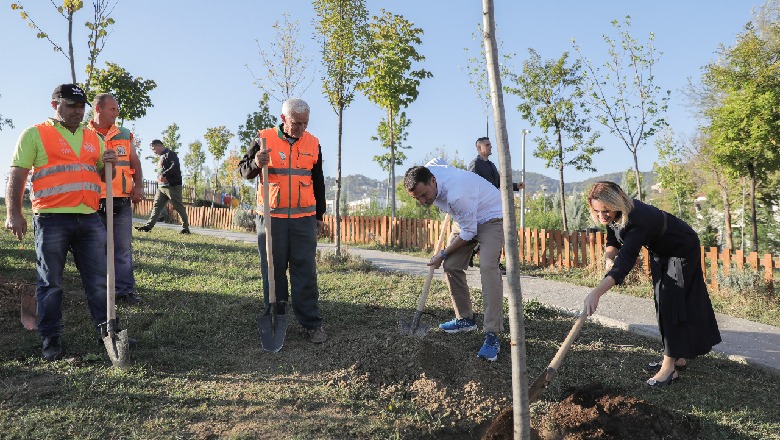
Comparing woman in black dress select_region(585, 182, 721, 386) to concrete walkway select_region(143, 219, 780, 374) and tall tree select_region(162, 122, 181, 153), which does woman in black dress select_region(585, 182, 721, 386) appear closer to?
concrete walkway select_region(143, 219, 780, 374)

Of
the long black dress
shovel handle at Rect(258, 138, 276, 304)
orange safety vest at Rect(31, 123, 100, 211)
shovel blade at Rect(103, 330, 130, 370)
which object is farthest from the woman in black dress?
orange safety vest at Rect(31, 123, 100, 211)

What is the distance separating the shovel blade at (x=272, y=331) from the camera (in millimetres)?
4141

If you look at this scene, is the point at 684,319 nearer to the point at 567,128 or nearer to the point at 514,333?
the point at 514,333

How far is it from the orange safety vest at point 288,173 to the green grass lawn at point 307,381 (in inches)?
43.8

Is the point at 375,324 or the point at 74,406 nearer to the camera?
the point at 74,406

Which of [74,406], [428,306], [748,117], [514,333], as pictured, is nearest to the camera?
[514,333]

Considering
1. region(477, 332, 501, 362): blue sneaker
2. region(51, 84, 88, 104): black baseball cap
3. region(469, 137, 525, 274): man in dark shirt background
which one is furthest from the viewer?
region(469, 137, 525, 274): man in dark shirt background

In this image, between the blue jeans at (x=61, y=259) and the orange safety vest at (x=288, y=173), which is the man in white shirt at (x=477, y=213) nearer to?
the orange safety vest at (x=288, y=173)

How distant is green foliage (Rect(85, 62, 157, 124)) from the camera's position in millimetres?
14141

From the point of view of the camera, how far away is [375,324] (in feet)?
16.4

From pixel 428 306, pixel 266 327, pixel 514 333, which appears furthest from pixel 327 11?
pixel 514 333

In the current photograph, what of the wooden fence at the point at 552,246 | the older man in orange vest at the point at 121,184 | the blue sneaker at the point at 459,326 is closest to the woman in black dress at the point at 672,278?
the blue sneaker at the point at 459,326

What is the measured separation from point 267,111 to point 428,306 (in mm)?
19788

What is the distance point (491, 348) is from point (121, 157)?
3818 mm
